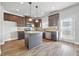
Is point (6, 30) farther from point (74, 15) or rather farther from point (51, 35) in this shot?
point (74, 15)

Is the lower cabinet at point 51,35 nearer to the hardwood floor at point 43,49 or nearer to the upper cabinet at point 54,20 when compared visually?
the hardwood floor at point 43,49

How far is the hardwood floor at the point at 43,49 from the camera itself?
2.55 meters

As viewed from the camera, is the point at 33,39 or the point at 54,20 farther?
the point at 33,39

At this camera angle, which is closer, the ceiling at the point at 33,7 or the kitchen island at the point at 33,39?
the ceiling at the point at 33,7

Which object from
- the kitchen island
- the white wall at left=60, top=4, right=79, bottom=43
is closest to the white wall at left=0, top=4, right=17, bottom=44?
the kitchen island

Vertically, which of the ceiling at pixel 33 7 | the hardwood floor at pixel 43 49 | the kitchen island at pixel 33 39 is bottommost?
the hardwood floor at pixel 43 49

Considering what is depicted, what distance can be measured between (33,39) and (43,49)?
0.51m

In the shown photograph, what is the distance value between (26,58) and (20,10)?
1.30 meters

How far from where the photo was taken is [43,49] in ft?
8.69

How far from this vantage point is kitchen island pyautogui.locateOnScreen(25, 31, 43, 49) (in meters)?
2.76

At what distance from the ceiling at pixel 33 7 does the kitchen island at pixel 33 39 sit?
53cm

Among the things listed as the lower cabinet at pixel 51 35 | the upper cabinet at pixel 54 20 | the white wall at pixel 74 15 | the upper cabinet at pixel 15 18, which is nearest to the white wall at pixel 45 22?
the upper cabinet at pixel 54 20

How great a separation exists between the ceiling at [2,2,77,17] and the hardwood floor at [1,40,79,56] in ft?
2.70

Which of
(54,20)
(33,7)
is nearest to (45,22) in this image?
(54,20)
